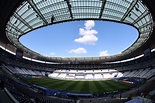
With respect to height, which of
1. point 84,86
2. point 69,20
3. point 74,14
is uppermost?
point 74,14

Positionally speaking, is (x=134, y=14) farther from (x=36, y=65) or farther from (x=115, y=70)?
(x=36, y=65)

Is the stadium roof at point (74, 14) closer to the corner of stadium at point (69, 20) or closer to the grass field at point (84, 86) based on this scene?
the corner of stadium at point (69, 20)

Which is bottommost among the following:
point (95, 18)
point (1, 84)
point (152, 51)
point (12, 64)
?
point (1, 84)

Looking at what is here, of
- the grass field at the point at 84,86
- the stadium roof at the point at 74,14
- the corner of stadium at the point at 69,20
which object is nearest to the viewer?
the corner of stadium at the point at 69,20

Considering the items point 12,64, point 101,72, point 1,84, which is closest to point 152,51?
point 101,72

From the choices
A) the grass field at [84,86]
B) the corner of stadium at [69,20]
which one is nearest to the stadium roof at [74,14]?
the corner of stadium at [69,20]

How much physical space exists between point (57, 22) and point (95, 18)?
9.66 metres

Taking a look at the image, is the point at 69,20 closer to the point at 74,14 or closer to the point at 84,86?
the point at 74,14

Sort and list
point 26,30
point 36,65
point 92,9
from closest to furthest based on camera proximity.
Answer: point 92,9, point 26,30, point 36,65

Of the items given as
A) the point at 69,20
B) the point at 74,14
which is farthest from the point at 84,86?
the point at 74,14

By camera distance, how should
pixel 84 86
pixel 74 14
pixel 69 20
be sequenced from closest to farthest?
pixel 74 14
pixel 69 20
pixel 84 86

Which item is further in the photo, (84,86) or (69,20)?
(84,86)

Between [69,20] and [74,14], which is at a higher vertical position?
[74,14]

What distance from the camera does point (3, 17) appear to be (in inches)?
1268
